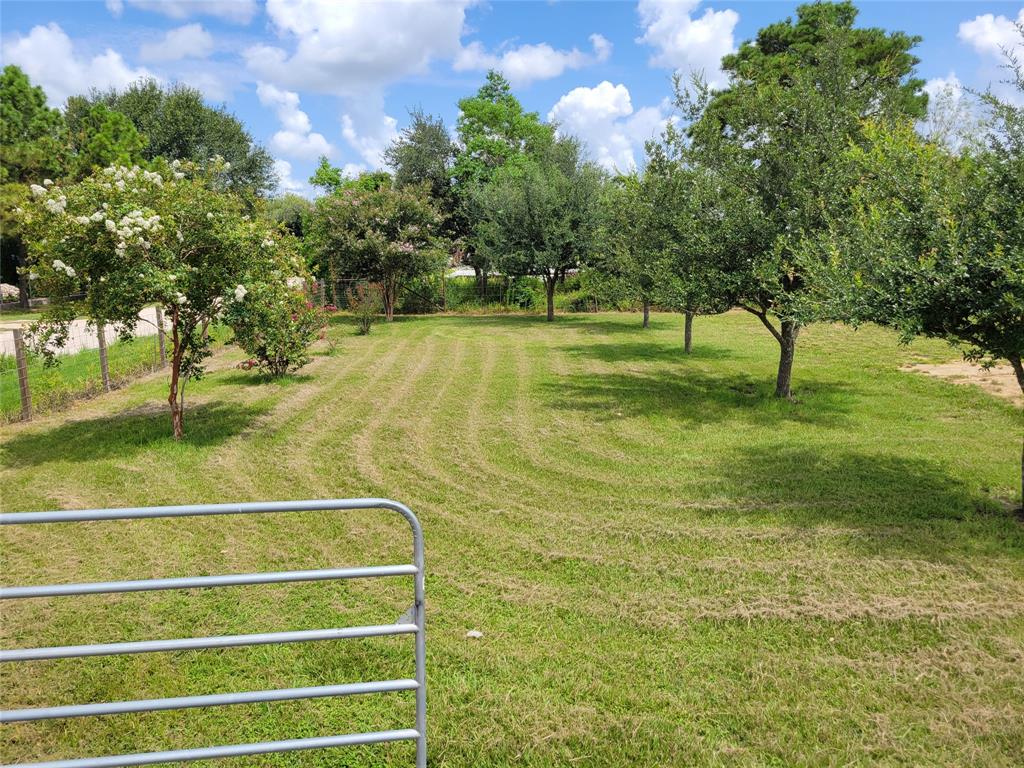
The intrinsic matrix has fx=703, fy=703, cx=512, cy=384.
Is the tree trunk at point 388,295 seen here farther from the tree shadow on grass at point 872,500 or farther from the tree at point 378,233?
the tree shadow on grass at point 872,500

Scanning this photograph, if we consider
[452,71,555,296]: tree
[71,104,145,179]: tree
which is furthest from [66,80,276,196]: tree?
[452,71,555,296]: tree

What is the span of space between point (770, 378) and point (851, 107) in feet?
17.1

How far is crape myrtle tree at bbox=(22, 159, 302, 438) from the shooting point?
7766 millimetres

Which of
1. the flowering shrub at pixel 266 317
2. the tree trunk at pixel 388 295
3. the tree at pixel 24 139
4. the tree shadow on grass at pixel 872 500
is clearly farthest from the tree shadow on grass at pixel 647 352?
the tree at pixel 24 139

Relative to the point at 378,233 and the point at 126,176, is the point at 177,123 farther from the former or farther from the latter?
the point at 126,176

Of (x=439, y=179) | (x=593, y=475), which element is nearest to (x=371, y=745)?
(x=593, y=475)

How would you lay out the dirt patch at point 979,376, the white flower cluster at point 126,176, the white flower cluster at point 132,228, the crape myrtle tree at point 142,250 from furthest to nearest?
the dirt patch at point 979,376 → the white flower cluster at point 126,176 → the crape myrtle tree at point 142,250 → the white flower cluster at point 132,228

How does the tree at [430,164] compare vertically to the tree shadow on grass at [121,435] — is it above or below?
above

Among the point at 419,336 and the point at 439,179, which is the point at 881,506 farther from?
the point at 439,179

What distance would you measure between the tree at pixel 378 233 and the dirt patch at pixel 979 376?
52.1ft

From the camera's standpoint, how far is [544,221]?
2389cm

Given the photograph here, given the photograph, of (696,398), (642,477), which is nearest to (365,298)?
(696,398)

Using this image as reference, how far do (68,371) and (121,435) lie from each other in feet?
18.5

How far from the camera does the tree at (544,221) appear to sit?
23844 mm
